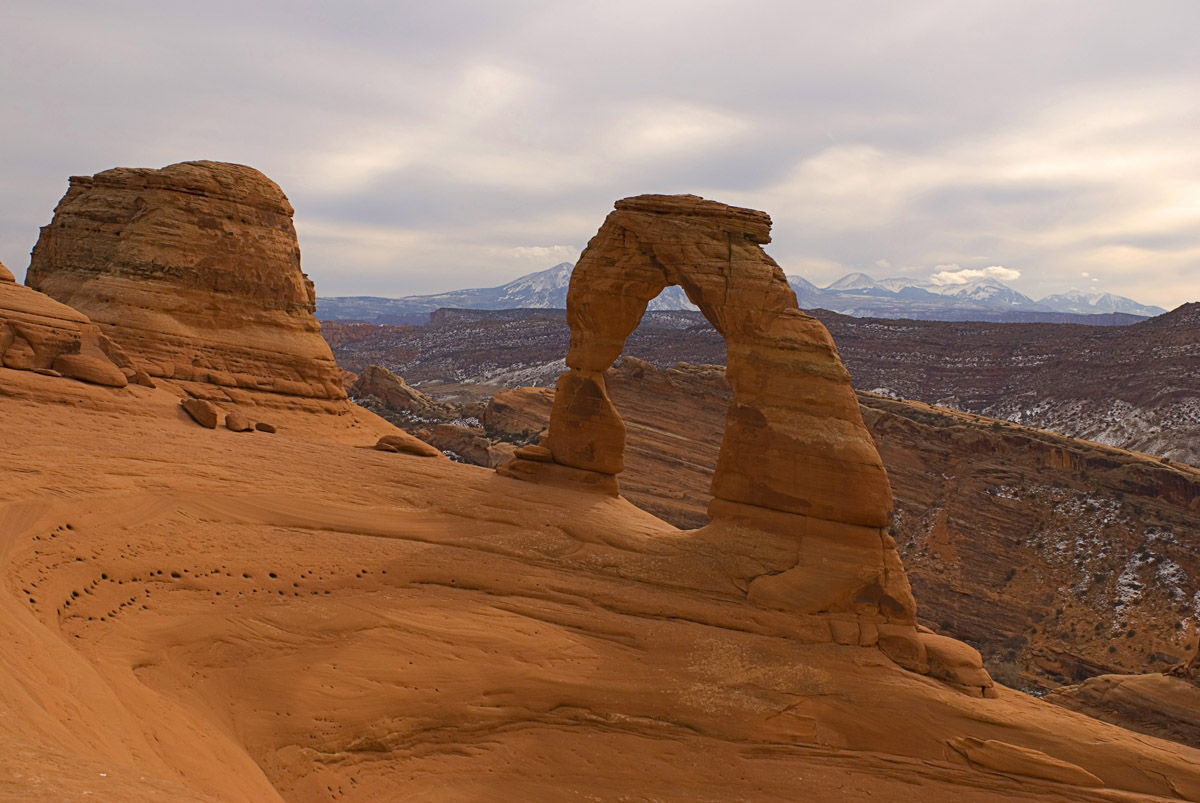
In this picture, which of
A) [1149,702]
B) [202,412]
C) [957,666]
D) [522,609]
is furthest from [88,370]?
[1149,702]

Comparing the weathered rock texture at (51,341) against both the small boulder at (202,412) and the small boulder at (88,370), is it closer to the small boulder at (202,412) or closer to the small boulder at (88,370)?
the small boulder at (88,370)

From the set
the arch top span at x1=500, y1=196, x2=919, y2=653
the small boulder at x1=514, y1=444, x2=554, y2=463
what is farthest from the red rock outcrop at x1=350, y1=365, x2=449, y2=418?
the arch top span at x1=500, y1=196, x2=919, y2=653

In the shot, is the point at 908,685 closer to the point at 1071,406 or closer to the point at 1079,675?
the point at 1079,675

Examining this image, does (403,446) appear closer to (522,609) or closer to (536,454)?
(536,454)

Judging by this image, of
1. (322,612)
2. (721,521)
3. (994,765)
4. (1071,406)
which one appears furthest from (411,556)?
(1071,406)

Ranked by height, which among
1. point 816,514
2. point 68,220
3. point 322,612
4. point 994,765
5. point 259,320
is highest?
point 68,220

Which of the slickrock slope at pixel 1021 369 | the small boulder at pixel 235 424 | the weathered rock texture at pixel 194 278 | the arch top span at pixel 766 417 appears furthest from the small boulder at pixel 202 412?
the slickrock slope at pixel 1021 369
